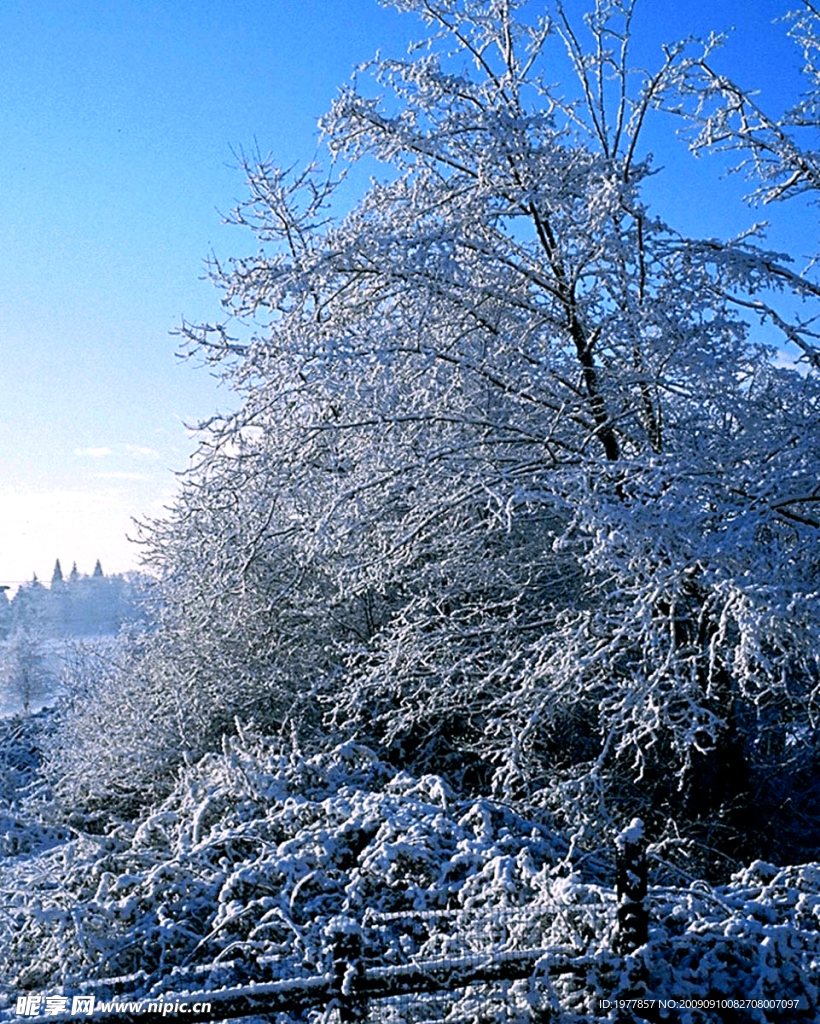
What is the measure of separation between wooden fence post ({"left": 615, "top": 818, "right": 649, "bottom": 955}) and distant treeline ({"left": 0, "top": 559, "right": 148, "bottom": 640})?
226ft

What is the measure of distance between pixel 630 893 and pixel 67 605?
98933mm

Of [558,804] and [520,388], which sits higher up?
[520,388]

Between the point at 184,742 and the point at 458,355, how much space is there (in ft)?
22.1

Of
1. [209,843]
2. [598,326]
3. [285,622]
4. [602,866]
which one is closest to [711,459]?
[598,326]

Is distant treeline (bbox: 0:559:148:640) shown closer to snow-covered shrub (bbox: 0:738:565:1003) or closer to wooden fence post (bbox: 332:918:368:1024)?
snow-covered shrub (bbox: 0:738:565:1003)

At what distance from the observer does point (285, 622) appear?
36.4 ft

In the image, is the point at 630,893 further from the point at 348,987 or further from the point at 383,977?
the point at 348,987

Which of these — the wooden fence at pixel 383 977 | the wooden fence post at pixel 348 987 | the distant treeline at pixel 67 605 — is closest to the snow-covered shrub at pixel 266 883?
the wooden fence at pixel 383 977

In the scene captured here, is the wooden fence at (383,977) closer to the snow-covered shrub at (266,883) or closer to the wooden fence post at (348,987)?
the wooden fence post at (348,987)

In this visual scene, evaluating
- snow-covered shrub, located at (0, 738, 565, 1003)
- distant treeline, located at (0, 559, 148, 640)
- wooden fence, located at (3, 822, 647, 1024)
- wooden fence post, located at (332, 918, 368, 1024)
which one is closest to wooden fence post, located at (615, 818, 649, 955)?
wooden fence, located at (3, 822, 647, 1024)

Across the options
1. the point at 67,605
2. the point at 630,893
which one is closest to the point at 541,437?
the point at 630,893

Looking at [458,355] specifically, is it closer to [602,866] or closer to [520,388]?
[520,388]

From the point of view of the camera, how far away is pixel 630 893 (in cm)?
397

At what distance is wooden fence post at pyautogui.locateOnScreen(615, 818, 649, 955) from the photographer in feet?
13.0
